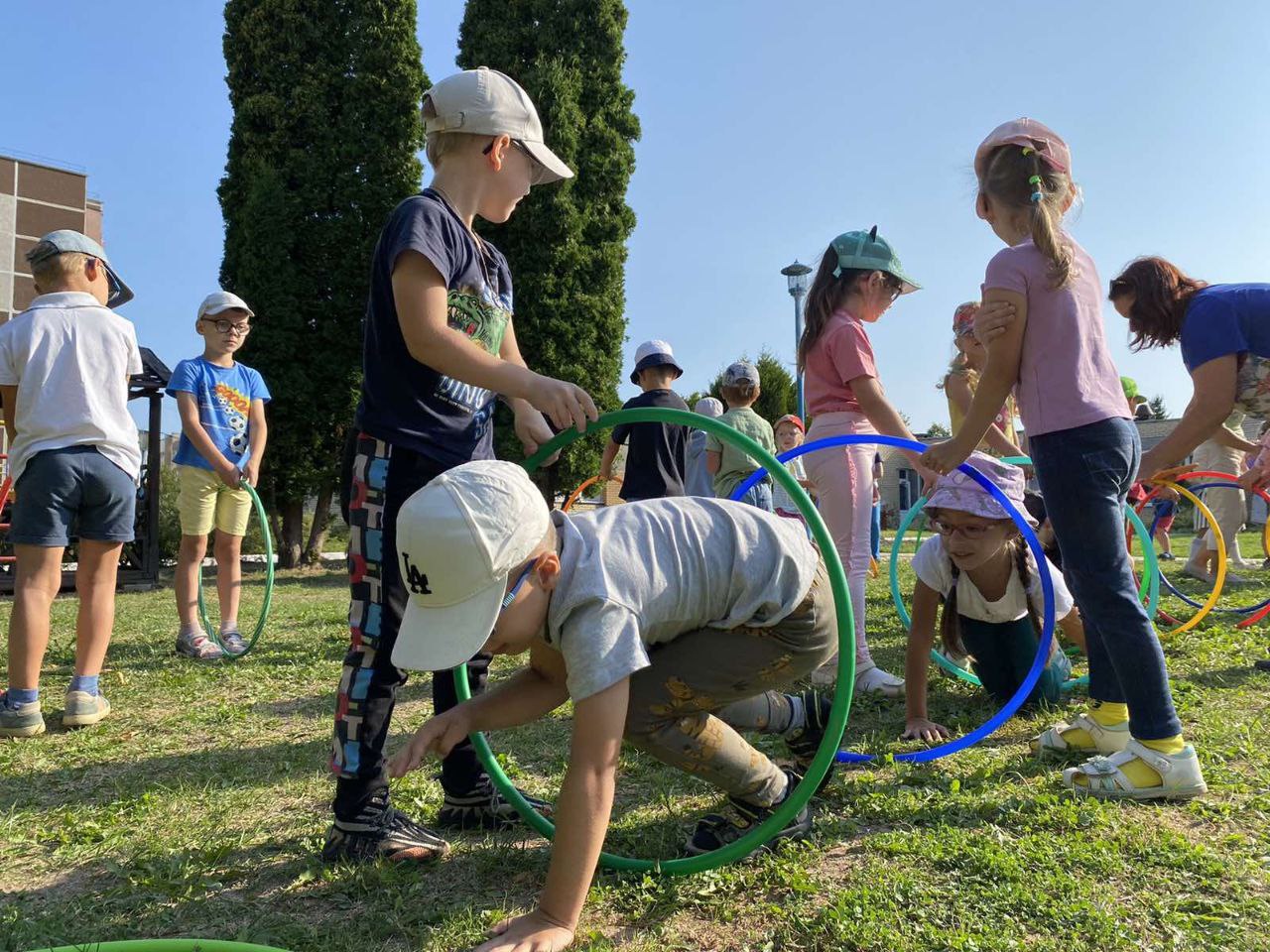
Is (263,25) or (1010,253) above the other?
(263,25)

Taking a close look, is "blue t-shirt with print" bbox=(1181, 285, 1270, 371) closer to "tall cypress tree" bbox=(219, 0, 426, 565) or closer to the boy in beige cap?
the boy in beige cap

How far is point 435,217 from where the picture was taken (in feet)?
7.59

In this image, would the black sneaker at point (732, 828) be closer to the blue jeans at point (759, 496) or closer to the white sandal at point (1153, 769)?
the white sandal at point (1153, 769)

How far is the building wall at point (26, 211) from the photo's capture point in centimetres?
4294

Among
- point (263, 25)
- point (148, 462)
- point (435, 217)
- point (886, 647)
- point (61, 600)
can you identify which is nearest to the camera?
point (435, 217)

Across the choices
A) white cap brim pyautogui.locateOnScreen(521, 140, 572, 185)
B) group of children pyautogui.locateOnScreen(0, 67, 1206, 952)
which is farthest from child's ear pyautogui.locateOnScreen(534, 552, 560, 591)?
white cap brim pyautogui.locateOnScreen(521, 140, 572, 185)

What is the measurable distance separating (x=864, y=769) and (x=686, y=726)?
1129 mm

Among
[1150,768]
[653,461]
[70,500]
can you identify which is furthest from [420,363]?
[653,461]

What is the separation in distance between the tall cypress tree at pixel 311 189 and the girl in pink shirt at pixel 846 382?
10.4 metres

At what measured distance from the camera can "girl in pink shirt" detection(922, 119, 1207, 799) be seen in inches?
105

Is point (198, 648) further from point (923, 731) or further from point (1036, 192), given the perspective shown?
point (1036, 192)

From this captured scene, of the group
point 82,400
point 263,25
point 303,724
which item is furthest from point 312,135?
point 303,724

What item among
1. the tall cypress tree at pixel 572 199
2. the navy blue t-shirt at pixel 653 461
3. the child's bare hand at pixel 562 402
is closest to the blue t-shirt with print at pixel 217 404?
the navy blue t-shirt at pixel 653 461

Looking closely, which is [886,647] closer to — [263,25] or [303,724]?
[303,724]
